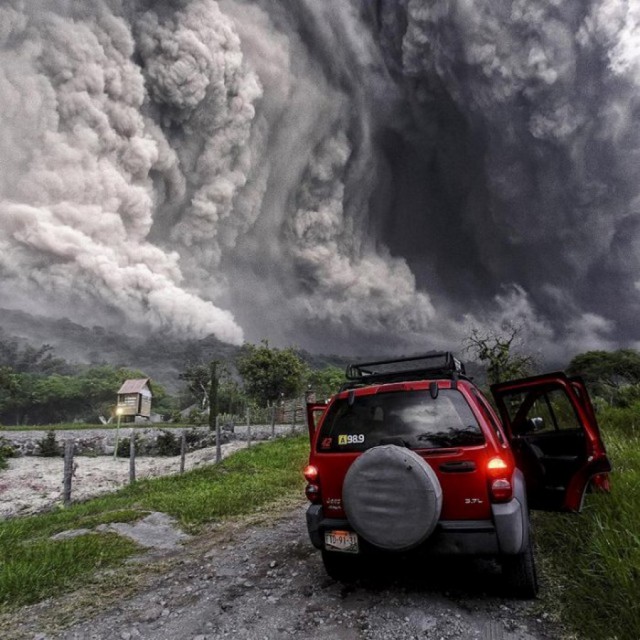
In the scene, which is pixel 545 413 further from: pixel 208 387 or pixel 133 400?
pixel 208 387

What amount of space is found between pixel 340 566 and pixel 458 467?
1708 millimetres

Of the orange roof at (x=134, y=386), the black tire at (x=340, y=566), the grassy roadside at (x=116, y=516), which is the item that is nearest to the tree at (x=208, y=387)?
the orange roof at (x=134, y=386)

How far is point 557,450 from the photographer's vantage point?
6301mm

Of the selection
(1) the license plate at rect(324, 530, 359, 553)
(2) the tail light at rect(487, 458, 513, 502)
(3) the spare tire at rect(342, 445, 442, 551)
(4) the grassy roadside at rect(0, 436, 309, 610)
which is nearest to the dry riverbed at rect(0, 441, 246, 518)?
(4) the grassy roadside at rect(0, 436, 309, 610)

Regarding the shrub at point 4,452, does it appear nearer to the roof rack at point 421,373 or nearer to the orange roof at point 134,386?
the roof rack at point 421,373

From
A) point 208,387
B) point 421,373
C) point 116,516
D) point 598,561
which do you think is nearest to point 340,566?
point 421,373

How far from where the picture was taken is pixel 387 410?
3.98 metres

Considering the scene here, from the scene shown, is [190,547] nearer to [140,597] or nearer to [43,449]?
[140,597]

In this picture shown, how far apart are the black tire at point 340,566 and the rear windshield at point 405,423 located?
3.43ft

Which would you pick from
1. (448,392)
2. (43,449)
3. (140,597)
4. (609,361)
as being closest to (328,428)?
(448,392)

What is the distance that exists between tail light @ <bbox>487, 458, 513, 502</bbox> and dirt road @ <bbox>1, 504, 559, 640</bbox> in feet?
2.77

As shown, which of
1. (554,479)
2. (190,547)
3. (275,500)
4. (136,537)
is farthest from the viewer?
(275,500)

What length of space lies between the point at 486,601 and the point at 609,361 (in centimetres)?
6314

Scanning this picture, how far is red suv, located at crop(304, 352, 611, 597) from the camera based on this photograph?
11.2 ft
